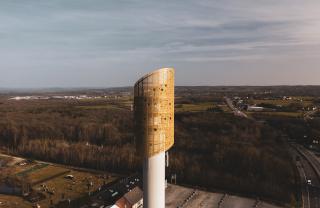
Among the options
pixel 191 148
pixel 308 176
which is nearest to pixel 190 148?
pixel 191 148

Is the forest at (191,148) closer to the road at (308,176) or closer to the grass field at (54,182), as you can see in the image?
the road at (308,176)

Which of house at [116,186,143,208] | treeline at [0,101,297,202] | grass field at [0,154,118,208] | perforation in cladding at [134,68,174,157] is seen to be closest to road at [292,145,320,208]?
treeline at [0,101,297,202]

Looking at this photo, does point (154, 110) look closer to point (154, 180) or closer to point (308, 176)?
point (154, 180)

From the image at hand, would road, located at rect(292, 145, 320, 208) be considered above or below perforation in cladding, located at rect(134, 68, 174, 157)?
below

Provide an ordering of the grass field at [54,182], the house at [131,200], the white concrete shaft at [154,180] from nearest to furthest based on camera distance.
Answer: the white concrete shaft at [154,180], the house at [131,200], the grass field at [54,182]

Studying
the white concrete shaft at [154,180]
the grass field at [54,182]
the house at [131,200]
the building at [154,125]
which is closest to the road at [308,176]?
the house at [131,200]

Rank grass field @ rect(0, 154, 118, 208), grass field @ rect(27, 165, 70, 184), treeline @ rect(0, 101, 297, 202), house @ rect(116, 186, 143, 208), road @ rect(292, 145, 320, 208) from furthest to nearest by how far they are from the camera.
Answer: grass field @ rect(27, 165, 70, 184)
treeline @ rect(0, 101, 297, 202)
grass field @ rect(0, 154, 118, 208)
road @ rect(292, 145, 320, 208)
house @ rect(116, 186, 143, 208)

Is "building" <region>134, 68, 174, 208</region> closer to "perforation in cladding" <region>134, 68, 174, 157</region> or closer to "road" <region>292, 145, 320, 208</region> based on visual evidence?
"perforation in cladding" <region>134, 68, 174, 157</region>
